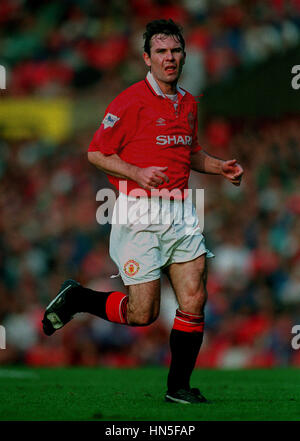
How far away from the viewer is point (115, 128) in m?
5.64

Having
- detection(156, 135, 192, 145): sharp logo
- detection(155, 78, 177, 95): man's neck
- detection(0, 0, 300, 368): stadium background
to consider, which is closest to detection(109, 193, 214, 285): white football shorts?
detection(156, 135, 192, 145): sharp logo

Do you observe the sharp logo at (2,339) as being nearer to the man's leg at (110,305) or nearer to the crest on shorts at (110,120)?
the man's leg at (110,305)

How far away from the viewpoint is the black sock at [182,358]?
557cm

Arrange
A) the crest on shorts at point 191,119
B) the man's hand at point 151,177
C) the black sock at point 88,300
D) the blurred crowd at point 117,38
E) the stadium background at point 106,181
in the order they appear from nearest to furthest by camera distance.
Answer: the man's hand at point 151,177 → the crest on shorts at point 191,119 → the black sock at point 88,300 → the stadium background at point 106,181 → the blurred crowd at point 117,38

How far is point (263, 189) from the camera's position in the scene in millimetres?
12609

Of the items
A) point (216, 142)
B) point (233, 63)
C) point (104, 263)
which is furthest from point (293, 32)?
point (104, 263)

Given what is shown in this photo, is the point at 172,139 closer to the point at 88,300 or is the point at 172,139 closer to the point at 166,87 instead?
the point at 166,87

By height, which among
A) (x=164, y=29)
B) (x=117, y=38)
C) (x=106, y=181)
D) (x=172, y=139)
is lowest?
(x=172, y=139)

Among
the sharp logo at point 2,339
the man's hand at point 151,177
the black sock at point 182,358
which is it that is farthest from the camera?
the sharp logo at point 2,339

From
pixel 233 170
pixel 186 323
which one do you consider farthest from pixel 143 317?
pixel 233 170

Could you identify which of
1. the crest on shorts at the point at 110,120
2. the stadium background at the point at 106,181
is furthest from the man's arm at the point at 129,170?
the stadium background at the point at 106,181

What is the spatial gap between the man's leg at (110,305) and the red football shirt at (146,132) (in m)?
0.66

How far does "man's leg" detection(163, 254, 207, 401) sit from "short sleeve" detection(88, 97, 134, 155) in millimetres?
887

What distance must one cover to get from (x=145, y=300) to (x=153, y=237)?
16.0 inches
